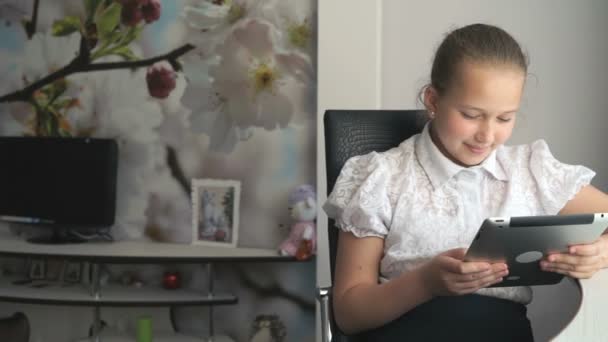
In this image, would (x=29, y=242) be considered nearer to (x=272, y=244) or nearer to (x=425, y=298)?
(x=272, y=244)

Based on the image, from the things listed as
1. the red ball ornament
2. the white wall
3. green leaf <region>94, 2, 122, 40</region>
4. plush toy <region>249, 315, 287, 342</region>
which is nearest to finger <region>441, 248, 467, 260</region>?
the white wall

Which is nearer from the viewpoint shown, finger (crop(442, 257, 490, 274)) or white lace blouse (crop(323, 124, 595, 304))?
finger (crop(442, 257, 490, 274))

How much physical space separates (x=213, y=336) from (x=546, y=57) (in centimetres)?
157

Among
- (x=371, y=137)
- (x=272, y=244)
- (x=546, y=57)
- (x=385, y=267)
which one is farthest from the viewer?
(x=272, y=244)

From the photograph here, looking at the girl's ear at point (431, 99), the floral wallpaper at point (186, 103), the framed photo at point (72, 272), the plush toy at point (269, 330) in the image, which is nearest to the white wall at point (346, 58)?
the floral wallpaper at point (186, 103)

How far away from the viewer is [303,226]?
9.36 feet

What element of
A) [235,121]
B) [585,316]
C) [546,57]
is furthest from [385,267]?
[235,121]

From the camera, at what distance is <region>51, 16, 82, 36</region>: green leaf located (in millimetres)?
3254

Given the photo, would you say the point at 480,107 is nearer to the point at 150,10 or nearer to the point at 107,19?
the point at 150,10

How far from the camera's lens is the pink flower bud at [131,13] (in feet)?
10.4

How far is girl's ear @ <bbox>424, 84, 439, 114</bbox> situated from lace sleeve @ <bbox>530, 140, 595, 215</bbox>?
255mm

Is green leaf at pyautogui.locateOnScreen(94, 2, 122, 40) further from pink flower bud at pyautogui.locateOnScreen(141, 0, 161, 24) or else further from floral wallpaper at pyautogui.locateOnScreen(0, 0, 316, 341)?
pink flower bud at pyautogui.locateOnScreen(141, 0, 161, 24)

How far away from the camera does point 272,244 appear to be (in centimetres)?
305

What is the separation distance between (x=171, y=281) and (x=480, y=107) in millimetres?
1934
